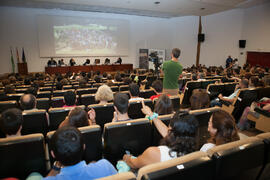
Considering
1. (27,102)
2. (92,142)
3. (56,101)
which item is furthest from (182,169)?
(56,101)

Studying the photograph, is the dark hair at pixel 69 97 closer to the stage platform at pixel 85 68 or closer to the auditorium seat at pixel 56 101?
the auditorium seat at pixel 56 101

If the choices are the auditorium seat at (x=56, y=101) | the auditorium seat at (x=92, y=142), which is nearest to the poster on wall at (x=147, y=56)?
the auditorium seat at (x=56, y=101)

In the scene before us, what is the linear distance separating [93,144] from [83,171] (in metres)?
0.69

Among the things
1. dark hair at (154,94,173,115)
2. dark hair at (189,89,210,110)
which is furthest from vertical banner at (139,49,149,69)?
dark hair at (154,94,173,115)

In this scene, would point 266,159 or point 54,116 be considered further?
point 54,116

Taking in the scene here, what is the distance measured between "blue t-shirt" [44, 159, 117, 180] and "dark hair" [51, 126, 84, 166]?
1.4 inches

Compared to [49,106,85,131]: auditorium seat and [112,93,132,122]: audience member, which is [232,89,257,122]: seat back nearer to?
[112,93,132,122]: audience member

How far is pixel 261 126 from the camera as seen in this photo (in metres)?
3.19

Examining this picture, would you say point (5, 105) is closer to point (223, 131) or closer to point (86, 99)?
point (86, 99)

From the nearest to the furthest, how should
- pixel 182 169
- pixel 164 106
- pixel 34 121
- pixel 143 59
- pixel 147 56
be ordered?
pixel 182 169, pixel 164 106, pixel 34 121, pixel 147 56, pixel 143 59

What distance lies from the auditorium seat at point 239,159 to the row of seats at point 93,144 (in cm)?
81

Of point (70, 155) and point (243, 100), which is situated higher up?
point (70, 155)

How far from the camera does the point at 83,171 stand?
113cm

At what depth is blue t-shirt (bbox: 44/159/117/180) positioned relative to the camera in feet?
3.58
